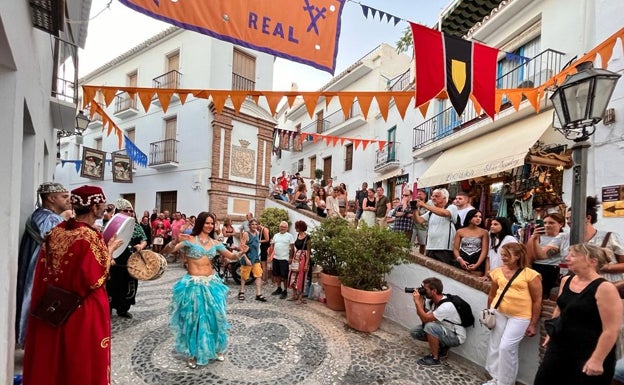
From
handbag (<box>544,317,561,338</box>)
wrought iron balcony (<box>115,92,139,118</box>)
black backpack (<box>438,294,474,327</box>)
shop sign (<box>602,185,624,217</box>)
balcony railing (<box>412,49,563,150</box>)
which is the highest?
wrought iron balcony (<box>115,92,139,118</box>)

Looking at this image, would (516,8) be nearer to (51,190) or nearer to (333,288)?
(333,288)

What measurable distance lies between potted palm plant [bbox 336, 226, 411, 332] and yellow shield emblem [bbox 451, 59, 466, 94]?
233cm

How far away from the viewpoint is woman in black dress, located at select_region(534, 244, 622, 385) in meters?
2.22

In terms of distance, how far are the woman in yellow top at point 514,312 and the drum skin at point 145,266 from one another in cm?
351

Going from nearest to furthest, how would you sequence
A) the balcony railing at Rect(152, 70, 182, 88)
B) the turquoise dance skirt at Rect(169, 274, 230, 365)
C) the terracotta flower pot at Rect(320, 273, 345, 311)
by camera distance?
the turquoise dance skirt at Rect(169, 274, 230, 365) → the terracotta flower pot at Rect(320, 273, 345, 311) → the balcony railing at Rect(152, 70, 182, 88)

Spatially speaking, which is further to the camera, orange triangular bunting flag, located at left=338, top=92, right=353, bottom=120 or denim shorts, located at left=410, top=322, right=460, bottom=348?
orange triangular bunting flag, located at left=338, top=92, right=353, bottom=120

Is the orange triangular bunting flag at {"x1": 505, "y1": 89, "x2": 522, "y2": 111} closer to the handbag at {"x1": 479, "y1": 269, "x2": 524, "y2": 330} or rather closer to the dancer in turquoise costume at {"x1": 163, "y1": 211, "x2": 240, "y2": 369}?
the handbag at {"x1": 479, "y1": 269, "x2": 524, "y2": 330}

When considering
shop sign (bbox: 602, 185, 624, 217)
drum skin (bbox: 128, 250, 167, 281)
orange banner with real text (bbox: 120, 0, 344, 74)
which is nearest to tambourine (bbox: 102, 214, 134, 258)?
drum skin (bbox: 128, 250, 167, 281)

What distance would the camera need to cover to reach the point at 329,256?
20.2ft

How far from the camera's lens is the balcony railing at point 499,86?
25.2 feet

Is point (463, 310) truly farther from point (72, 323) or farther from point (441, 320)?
point (72, 323)

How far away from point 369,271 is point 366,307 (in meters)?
0.53

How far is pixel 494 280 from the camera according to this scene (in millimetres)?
3506

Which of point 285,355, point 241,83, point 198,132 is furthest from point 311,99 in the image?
point 241,83
